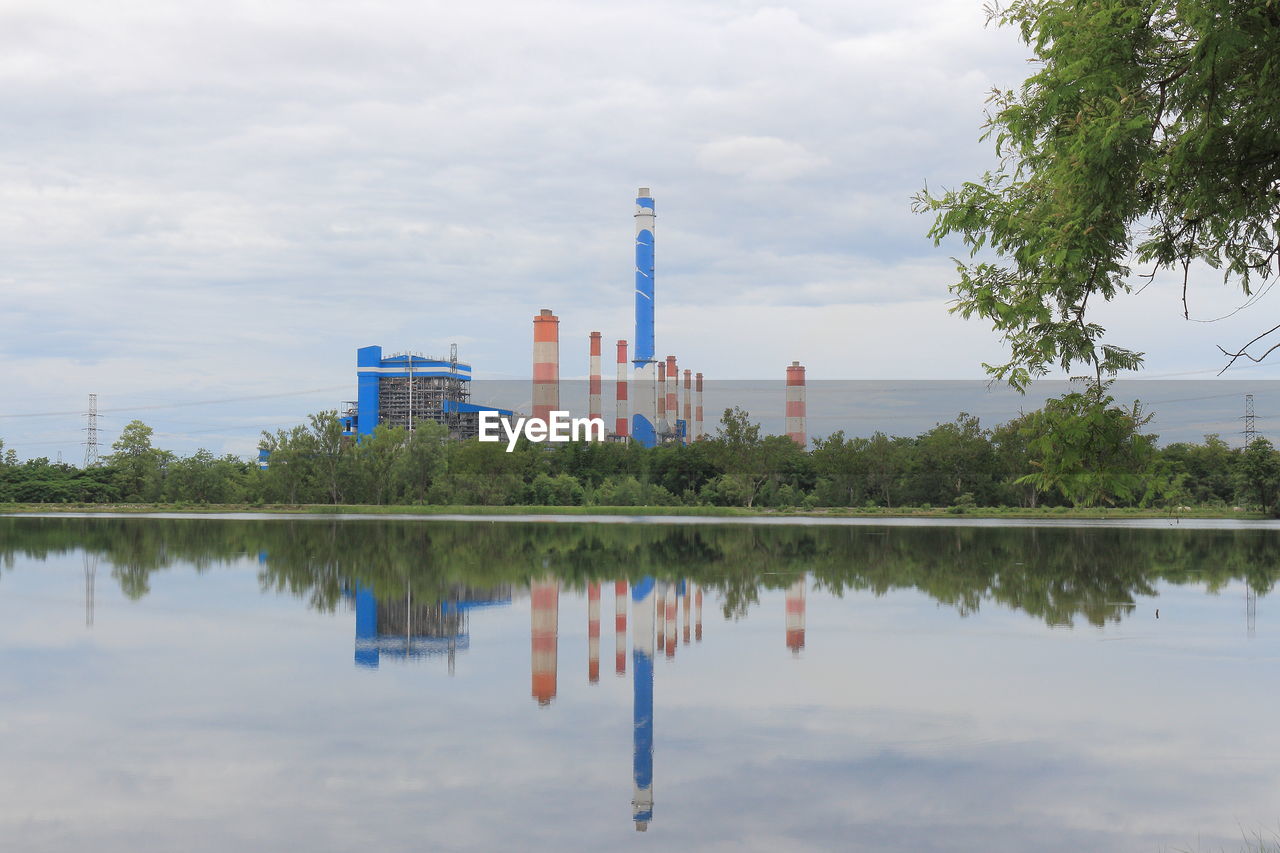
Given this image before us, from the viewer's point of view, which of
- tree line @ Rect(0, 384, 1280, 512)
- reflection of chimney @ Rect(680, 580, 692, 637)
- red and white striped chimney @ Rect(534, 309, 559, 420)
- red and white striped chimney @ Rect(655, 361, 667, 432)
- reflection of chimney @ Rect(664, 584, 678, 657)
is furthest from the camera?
red and white striped chimney @ Rect(655, 361, 667, 432)

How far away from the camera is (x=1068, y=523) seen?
4991 centimetres

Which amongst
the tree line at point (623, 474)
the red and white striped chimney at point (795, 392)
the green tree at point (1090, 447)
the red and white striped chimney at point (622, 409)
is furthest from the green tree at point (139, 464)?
the green tree at point (1090, 447)

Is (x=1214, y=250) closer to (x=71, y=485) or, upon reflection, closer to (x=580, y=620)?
(x=580, y=620)

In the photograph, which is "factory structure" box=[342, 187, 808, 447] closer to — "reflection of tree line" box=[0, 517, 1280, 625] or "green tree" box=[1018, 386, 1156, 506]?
"reflection of tree line" box=[0, 517, 1280, 625]

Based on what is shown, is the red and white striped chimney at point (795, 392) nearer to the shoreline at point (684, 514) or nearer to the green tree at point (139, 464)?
the shoreline at point (684, 514)

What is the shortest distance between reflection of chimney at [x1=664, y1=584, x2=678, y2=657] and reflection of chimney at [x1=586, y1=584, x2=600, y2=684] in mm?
903

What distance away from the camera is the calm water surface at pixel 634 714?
682 centimetres

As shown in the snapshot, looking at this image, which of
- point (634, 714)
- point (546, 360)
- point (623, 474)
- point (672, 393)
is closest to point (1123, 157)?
point (634, 714)

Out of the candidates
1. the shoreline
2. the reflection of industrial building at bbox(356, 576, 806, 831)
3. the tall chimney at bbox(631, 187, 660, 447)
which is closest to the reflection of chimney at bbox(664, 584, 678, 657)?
the reflection of industrial building at bbox(356, 576, 806, 831)

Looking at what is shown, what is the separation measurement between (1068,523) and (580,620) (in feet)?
132

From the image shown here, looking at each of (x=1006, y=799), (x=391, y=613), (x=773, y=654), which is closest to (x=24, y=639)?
(x=391, y=613)

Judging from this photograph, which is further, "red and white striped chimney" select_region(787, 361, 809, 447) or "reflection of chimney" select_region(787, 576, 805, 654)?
"red and white striped chimney" select_region(787, 361, 809, 447)

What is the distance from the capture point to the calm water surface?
22.4 feet

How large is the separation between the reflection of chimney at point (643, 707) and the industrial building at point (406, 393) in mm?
79620
